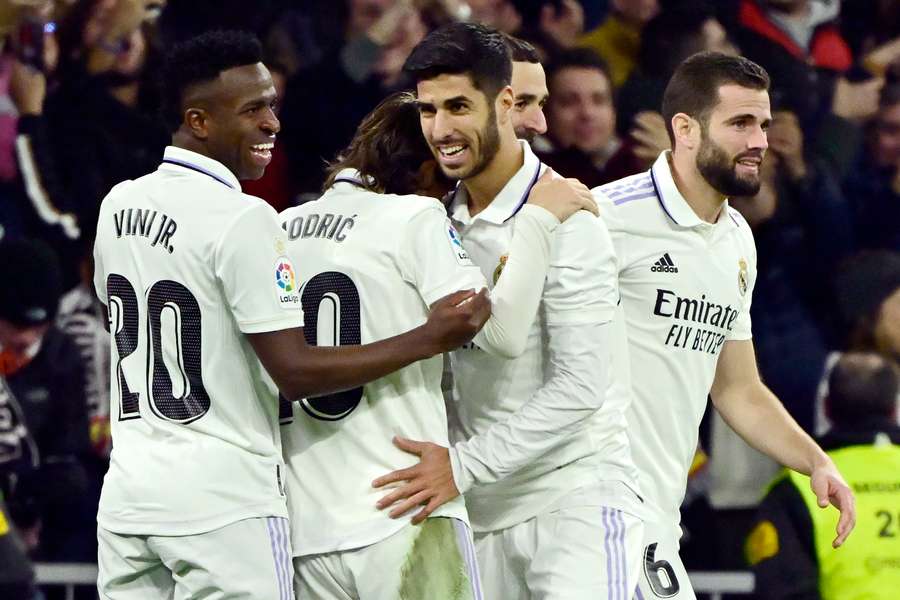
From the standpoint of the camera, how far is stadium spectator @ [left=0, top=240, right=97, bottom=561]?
215 inches

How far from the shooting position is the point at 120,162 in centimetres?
579

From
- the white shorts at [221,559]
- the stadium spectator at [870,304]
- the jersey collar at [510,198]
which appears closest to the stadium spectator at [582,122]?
the stadium spectator at [870,304]

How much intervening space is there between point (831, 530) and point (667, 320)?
1.54 m

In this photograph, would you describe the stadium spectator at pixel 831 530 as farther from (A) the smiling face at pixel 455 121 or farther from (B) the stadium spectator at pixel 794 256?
(A) the smiling face at pixel 455 121

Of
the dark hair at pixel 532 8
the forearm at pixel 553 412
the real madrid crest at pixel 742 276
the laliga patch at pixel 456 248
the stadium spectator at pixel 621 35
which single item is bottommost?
the forearm at pixel 553 412

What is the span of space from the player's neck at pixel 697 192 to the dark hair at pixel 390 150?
78 centimetres

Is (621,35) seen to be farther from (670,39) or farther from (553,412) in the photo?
(553,412)

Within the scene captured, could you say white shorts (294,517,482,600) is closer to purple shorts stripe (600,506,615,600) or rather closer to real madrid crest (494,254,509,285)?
purple shorts stripe (600,506,615,600)

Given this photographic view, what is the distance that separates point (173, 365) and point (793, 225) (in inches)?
140

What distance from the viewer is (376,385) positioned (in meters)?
3.23

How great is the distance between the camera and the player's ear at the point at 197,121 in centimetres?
321

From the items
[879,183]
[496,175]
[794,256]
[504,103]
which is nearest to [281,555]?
[496,175]

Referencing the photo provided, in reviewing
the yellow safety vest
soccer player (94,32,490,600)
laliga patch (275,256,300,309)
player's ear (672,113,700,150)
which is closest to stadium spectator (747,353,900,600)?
the yellow safety vest

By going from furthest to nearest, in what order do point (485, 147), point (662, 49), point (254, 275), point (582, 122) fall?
point (662, 49) → point (582, 122) → point (485, 147) → point (254, 275)
